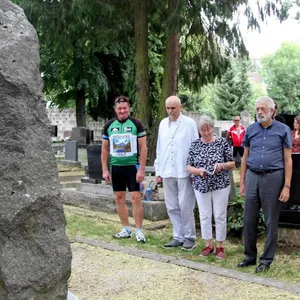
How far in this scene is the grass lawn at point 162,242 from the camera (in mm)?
5395

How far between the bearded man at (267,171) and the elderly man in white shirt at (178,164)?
1063mm

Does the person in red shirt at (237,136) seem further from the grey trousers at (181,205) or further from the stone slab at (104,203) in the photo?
the grey trousers at (181,205)

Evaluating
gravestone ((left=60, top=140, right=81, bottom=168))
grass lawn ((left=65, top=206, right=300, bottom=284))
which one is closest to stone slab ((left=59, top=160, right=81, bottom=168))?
gravestone ((left=60, top=140, right=81, bottom=168))

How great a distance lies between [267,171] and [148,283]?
162 centimetres

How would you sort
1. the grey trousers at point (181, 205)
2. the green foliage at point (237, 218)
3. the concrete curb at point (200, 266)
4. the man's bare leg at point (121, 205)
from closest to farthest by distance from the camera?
the concrete curb at point (200, 266)
the grey trousers at point (181, 205)
the man's bare leg at point (121, 205)
the green foliage at point (237, 218)

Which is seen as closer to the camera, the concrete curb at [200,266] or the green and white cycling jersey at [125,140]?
the concrete curb at [200,266]

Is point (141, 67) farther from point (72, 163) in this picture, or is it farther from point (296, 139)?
point (296, 139)

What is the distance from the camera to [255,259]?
5.49 meters

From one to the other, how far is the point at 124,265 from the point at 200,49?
1084 centimetres

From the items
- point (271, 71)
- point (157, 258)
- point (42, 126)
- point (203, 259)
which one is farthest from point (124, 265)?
point (271, 71)

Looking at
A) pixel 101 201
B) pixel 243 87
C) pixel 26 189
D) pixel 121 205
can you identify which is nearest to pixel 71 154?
pixel 101 201

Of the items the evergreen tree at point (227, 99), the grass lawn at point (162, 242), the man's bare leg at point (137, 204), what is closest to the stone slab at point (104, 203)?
the grass lawn at point (162, 242)

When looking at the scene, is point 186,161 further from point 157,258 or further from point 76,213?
point 76,213

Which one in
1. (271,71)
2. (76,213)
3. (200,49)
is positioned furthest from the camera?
(271,71)
